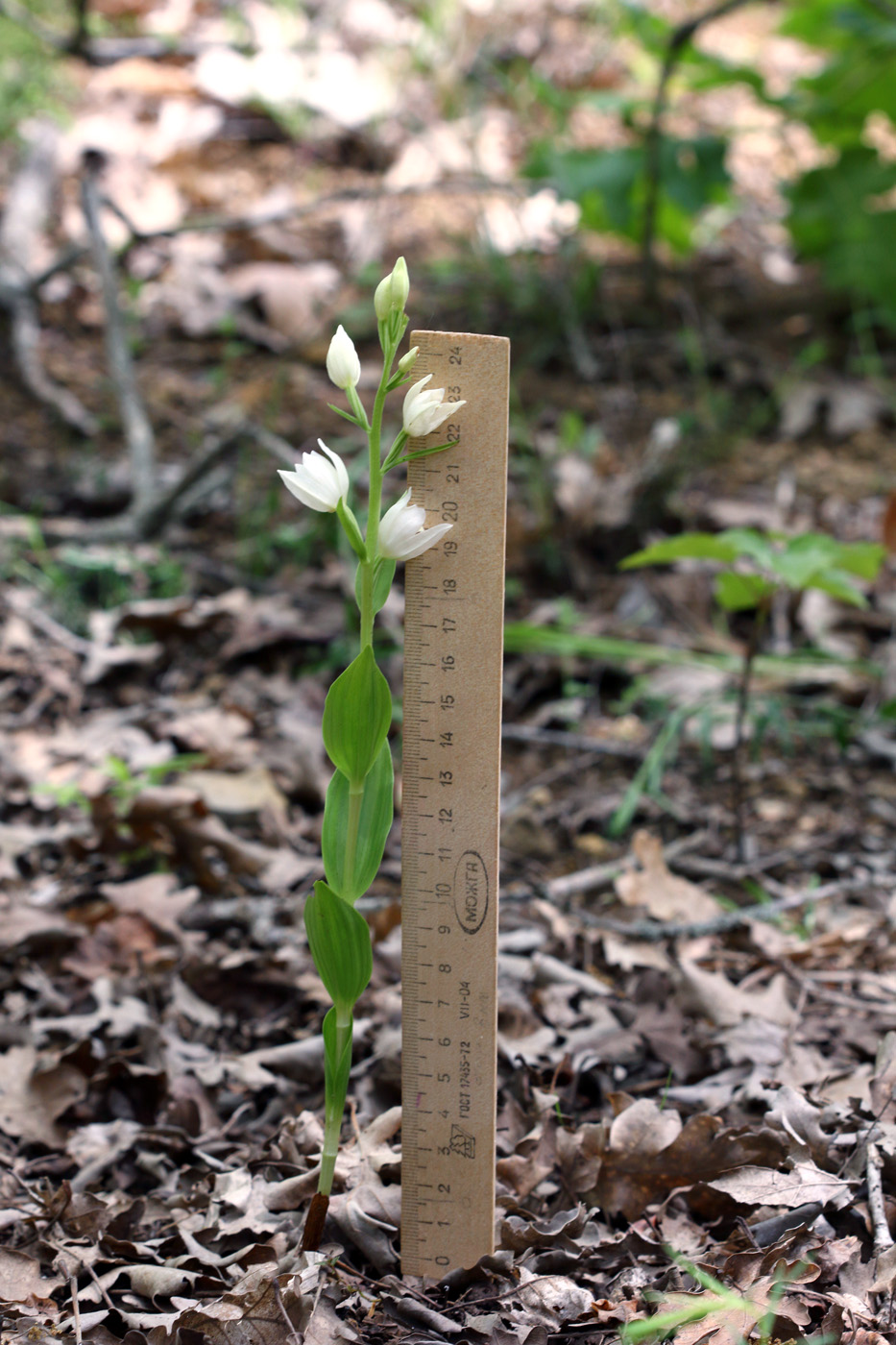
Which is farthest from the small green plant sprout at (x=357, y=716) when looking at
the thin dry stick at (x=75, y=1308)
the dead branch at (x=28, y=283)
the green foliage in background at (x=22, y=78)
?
the green foliage in background at (x=22, y=78)

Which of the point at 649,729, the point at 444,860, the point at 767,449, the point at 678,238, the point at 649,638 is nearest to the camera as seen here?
the point at 444,860

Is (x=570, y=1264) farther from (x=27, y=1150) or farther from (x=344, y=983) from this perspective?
(x=27, y=1150)

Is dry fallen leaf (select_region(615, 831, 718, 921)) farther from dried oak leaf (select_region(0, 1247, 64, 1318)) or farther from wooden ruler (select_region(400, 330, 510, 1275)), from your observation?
dried oak leaf (select_region(0, 1247, 64, 1318))

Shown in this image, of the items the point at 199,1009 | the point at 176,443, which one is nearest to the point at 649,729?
the point at 199,1009

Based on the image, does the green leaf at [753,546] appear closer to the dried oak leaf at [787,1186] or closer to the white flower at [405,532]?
the white flower at [405,532]

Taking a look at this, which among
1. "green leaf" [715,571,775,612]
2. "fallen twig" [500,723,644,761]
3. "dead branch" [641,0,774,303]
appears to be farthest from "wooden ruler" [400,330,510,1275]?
"dead branch" [641,0,774,303]
